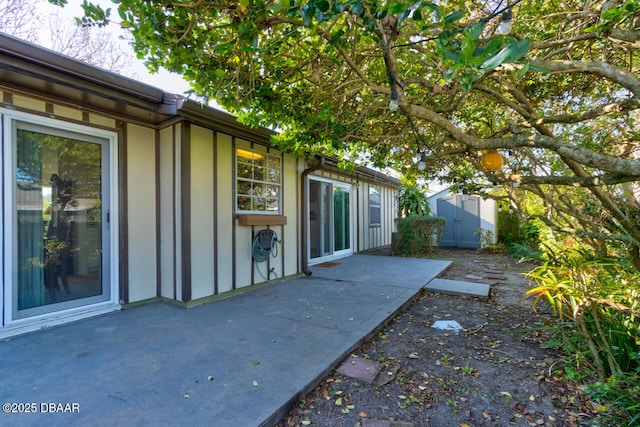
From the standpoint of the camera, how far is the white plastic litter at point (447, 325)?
326cm

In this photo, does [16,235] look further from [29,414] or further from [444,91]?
[444,91]

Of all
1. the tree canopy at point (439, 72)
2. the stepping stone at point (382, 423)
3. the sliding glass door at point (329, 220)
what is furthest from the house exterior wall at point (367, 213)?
the stepping stone at point (382, 423)

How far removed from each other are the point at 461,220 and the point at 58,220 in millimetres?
11102

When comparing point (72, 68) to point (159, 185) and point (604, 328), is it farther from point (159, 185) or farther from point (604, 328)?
point (604, 328)

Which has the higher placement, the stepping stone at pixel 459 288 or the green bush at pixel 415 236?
the green bush at pixel 415 236

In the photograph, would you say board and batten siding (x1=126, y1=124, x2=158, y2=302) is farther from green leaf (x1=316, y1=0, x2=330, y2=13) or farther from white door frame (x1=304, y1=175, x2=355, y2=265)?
green leaf (x1=316, y1=0, x2=330, y2=13)

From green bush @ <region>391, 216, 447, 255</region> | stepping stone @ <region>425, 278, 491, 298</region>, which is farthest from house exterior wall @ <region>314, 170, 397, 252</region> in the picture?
stepping stone @ <region>425, 278, 491, 298</region>

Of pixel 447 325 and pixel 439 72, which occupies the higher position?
pixel 439 72

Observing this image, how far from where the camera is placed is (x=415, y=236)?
340 inches

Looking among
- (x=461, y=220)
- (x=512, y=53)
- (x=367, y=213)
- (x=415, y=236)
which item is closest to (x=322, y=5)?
(x=512, y=53)

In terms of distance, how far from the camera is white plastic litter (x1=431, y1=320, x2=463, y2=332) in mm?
3262

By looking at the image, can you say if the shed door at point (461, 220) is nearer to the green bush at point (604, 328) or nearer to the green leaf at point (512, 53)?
the green bush at point (604, 328)

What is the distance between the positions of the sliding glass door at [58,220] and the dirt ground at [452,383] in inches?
116

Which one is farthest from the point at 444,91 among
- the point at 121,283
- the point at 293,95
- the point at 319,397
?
the point at 121,283
